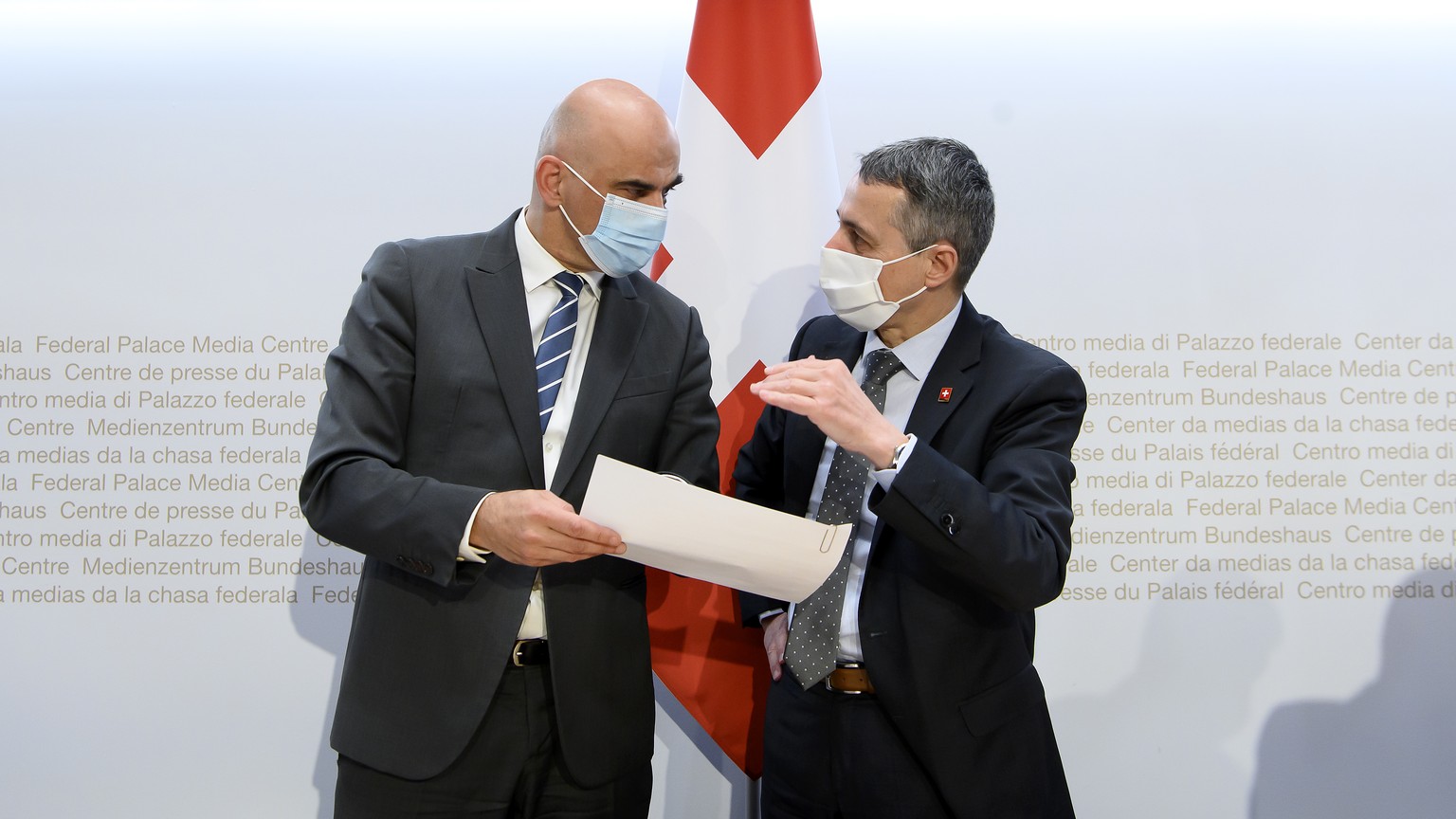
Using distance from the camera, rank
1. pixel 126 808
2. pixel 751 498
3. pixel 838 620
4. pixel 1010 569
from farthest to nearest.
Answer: pixel 126 808, pixel 751 498, pixel 838 620, pixel 1010 569

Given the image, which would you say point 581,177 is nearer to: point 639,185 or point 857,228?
point 639,185

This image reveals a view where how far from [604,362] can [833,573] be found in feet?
2.04

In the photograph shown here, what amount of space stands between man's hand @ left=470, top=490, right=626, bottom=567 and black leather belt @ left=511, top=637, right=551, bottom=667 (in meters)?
0.25

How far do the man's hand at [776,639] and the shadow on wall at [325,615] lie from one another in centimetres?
129

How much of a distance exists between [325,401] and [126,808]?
1.83m

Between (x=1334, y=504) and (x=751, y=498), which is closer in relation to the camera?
(x=751, y=498)

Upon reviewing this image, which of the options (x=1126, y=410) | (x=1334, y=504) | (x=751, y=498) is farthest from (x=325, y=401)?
(x=1334, y=504)

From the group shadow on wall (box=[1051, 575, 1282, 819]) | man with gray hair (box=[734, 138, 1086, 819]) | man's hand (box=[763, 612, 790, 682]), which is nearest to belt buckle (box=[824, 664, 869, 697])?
man with gray hair (box=[734, 138, 1086, 819])

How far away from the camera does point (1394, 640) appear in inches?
117

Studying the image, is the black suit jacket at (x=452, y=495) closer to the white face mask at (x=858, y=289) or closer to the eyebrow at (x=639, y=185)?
the eyebrow at (x=639, y=185)

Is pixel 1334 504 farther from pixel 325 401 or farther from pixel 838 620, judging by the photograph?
pixel 325 401

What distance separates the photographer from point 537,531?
166 centimetres

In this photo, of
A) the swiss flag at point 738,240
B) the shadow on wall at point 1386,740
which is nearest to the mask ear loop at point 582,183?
the swiss flag at point 738,240

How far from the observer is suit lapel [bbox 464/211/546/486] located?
1.87m
